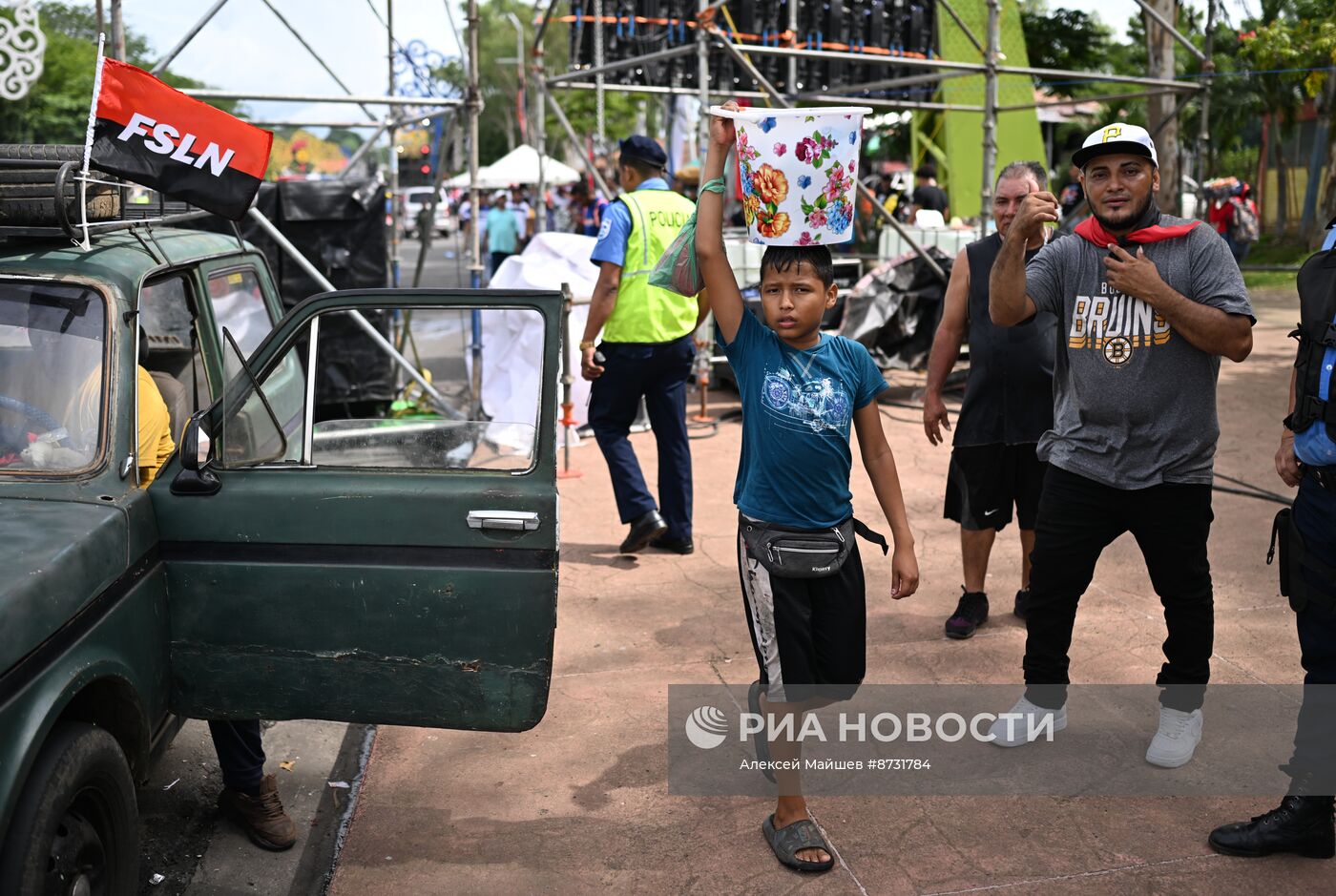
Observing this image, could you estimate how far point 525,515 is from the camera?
322 centimetres

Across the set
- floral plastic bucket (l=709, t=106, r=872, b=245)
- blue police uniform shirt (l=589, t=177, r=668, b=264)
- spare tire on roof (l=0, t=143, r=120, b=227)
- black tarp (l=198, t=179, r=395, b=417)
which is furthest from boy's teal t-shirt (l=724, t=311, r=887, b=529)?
black tarp (l=198, t=179, r=395, b=417)

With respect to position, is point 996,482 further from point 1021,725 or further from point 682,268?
point 682,268

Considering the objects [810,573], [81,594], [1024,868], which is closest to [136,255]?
[81,594]

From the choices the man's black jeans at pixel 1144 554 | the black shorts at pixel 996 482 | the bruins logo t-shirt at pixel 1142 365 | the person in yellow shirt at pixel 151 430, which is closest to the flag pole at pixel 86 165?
the person in yellow shirt at pixel 151 430

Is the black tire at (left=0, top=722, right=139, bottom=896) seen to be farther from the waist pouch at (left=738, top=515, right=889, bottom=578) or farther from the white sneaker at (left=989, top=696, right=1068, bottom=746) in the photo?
the white sneaker at (left=989, top=696, right=1068, bottom=746)

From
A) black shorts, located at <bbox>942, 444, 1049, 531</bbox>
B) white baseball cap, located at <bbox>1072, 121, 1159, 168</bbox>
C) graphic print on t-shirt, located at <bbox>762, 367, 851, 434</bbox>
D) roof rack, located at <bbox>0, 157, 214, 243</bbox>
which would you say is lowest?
black shorts, located at <bbox>942, 444, 1049, 531</bbox>

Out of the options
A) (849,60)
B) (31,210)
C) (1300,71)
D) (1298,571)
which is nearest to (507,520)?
(31,210)

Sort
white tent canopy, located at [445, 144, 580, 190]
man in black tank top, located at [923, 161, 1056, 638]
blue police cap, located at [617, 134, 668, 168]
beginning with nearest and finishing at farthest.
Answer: man in black tank top, located at [923, 161, 1056, 638]
blue police cap, located at [617, 134, 668, 168]
white tent canopy, located at [445, 144, 580, 190]

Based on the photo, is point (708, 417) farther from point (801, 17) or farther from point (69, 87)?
point (69, 87)

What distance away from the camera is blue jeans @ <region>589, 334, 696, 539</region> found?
21.0 ft

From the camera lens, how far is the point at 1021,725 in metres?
4.20

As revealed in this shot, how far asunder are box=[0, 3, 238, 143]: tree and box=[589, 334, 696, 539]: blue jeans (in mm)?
28706

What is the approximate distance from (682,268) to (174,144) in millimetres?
1640

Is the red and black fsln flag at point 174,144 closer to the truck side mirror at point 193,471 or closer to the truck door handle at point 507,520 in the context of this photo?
the truck side mirror at point 193,471
